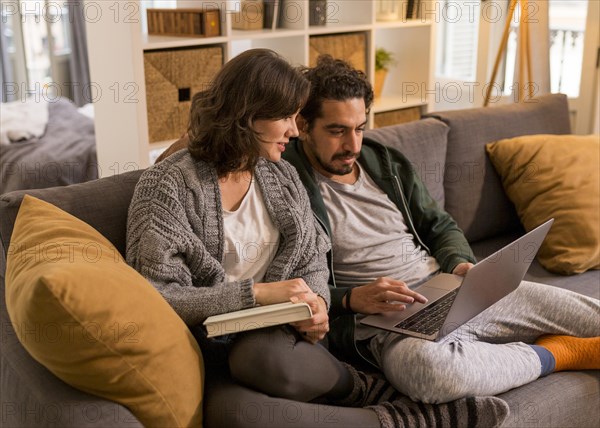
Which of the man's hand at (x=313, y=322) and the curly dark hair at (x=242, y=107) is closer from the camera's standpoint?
the man's hand at (x=313, y=322)

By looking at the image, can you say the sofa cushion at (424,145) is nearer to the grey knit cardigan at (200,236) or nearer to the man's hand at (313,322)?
the grey knit cardigan at (200,236)

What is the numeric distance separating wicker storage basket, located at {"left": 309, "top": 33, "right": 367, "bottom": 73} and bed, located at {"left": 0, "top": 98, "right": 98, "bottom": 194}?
1120mm

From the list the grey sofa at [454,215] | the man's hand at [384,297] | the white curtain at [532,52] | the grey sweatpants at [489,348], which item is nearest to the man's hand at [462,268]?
the grey sweatpants at [489,348]

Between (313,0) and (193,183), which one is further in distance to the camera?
(313,0)

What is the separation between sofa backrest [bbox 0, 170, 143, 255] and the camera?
177cm

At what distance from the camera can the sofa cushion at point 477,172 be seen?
263cm

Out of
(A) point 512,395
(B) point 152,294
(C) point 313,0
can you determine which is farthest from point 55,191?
(C) point 313,0

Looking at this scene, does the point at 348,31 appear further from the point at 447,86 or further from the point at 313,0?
the point at 447,86

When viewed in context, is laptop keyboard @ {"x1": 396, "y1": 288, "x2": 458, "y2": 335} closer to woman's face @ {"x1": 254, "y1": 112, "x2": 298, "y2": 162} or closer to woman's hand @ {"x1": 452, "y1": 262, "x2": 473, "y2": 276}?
woman's hand @ {"x1": 452, "y1": 262, "x2": 473, "y2": 276}

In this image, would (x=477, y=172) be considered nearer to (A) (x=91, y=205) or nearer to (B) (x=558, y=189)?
(B) (x=558, y=189)

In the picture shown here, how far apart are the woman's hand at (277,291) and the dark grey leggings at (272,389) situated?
0.07 metres

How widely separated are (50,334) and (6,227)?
1.77 feet

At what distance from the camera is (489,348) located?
71.4 inches

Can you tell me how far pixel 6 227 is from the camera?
5.82ft
